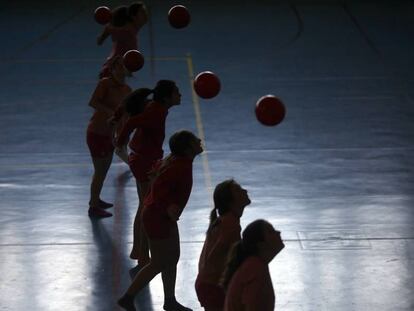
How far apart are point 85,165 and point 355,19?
420 inches

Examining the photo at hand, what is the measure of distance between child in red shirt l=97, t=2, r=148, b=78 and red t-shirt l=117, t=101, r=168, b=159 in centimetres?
293

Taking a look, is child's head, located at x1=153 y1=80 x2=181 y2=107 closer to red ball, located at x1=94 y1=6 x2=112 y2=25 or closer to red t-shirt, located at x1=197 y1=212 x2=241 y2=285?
red t-shirt, located at x1=197 y1=212 x2=241 y2=285

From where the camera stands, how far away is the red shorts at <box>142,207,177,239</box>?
8.67 metres

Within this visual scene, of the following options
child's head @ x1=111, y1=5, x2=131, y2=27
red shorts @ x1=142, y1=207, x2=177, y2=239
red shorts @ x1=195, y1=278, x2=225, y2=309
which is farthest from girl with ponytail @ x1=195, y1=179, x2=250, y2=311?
child's head @ x1=111, y1=5, x2=131, y2=27

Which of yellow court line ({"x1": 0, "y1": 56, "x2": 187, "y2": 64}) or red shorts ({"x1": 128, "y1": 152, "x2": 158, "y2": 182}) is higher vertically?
red shorts ({"x1": 128, "y1": 152, "x2": 158, "y2": 182})

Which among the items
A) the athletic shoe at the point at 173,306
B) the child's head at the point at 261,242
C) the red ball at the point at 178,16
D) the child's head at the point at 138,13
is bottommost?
the athletic shoe at the point at 173,306

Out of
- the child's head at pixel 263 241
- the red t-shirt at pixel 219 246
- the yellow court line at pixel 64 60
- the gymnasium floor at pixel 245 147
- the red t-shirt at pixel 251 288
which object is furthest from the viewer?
the yellow court line at pixel 64 60

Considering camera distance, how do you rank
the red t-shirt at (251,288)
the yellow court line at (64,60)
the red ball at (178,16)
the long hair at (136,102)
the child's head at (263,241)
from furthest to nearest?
the yellow court line at (64,60), the red ball at (178,16), the long hair at (136,102), the child's head at (263,241), the red t-shirt at (251,288)

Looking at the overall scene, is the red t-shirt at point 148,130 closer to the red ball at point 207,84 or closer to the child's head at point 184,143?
the red ball at point 207,84

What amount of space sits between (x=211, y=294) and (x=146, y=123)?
2.66m

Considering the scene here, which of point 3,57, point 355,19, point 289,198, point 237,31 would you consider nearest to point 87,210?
point 289,198

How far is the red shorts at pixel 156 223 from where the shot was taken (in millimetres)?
8672

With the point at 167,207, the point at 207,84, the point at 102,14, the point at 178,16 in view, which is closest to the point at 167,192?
the point at 167,207

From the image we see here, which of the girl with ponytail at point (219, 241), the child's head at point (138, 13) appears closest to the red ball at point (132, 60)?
the child's head at point (138, 13)
